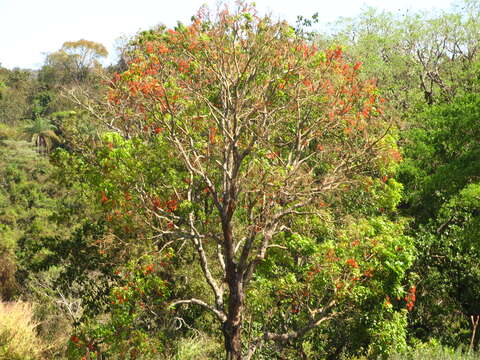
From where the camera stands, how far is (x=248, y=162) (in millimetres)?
12102

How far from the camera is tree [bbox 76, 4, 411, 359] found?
10.3m

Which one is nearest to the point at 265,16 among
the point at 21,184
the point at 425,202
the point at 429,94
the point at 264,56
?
the point at 264,56

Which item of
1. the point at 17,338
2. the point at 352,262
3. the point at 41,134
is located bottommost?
the point at 17,338

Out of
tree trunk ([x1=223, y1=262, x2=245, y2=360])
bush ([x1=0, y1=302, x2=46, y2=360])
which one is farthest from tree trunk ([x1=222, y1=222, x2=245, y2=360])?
bush ([x1=0, y1=302, x2=46, y2=360])

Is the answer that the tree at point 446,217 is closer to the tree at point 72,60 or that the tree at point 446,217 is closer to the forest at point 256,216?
the forest at point 256,216

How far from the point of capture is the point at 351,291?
10.3 meters

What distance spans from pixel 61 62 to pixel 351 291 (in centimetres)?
6207

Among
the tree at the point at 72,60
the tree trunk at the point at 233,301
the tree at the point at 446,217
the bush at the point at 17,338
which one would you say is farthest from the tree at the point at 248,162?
the tree at the point at 72,60

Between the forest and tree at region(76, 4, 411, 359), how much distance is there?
6 cm

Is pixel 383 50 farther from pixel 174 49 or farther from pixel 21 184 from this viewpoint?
pixel 21 184

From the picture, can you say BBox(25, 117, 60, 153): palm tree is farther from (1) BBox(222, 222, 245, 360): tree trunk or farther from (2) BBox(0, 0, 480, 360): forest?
(1) BBox(222, 222, 245, 360): tree trunk

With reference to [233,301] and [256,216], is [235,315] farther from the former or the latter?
[256,216]

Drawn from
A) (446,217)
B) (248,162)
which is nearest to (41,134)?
(248,162)

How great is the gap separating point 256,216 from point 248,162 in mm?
1723
